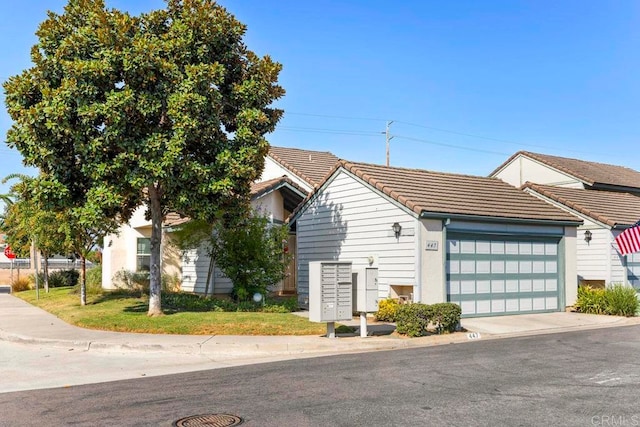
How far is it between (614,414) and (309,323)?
894 centimetres

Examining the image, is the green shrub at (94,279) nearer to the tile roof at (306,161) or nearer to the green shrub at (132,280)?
the green shrub at (132,280)

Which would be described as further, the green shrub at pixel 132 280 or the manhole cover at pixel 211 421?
the green shrub at pixel 132 280

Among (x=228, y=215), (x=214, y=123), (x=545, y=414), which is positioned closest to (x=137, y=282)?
(x=228, y=215)

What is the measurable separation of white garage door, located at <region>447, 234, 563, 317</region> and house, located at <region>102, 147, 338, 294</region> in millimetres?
7995

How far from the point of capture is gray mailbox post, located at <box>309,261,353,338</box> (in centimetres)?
1338

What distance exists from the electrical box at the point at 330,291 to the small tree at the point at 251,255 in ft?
18.5

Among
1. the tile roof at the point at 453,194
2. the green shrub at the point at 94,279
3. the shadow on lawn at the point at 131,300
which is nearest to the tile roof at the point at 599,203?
the tile roof at the point at 453,194

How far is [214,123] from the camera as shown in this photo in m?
15.5

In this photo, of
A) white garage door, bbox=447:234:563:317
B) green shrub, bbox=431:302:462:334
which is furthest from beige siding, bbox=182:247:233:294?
green shrub, bbox=431:302:462:334

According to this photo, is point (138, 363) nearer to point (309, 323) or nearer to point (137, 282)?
point (309, 323)

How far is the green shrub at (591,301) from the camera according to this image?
755 inches

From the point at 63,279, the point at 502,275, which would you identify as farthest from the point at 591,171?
the point at 63,279

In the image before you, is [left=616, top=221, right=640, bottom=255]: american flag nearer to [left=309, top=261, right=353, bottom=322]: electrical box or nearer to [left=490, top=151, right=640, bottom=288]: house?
[left=490, top=151, right=640, bottom=288]: house

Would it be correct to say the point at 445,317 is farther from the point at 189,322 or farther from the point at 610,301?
the point at 610,301
